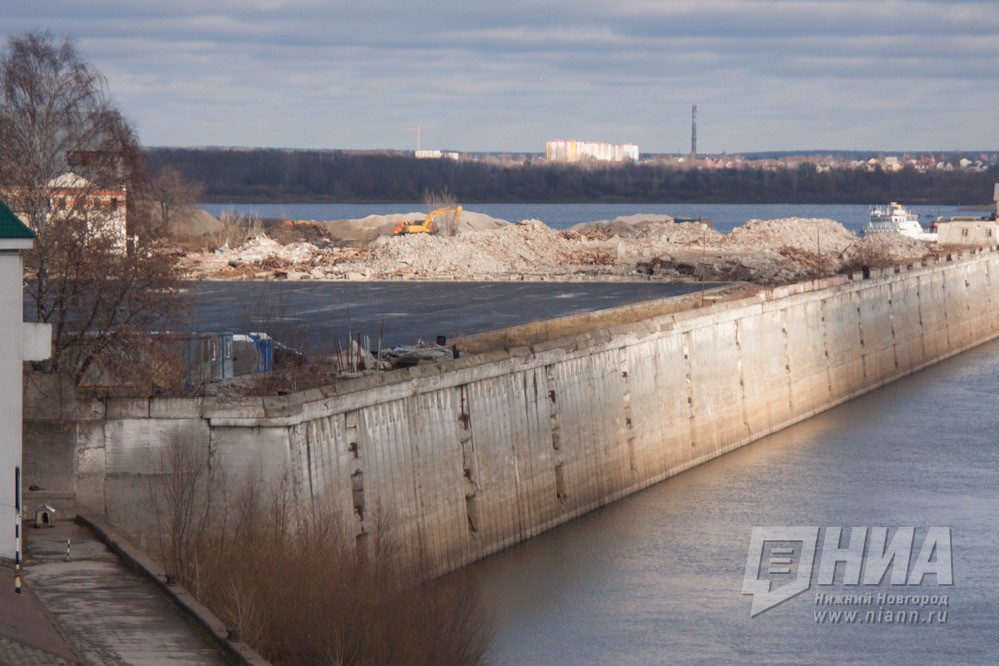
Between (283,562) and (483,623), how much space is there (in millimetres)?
3274

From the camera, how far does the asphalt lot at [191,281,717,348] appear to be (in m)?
38.8

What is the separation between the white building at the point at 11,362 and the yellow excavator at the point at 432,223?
67.6 m

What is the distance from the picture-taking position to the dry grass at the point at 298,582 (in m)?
16.9

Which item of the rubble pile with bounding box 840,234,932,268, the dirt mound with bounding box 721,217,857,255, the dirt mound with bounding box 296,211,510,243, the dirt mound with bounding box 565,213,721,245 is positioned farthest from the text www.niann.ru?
the dirt mound with bounding box 296,211,510,243

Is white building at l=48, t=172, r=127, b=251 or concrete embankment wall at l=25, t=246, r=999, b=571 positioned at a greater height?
white building at l=48, t=172, r=127, b=251

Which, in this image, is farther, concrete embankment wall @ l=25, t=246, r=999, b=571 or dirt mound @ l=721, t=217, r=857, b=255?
dirt mound @ l=721, t=217, r=857, b=255

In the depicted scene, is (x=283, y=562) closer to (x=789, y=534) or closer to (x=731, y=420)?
(x=789, y=534)

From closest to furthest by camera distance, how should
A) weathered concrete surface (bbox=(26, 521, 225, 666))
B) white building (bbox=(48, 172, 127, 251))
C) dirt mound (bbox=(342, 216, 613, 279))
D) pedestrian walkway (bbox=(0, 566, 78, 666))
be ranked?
1. pedestrian walkway (bbox=(0, 566, 78, 666))
2. weathered concrete surface (bbox=(26, 521, 225, 666))
3. white building (bbox=(48, 172, 127, 251))
4. dirt mound (bbox=(342, 216, 613, 279))

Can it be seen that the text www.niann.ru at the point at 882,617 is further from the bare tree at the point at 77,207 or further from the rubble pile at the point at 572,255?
the rubble pile at the point at 572,255

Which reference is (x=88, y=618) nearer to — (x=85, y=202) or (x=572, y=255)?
(x=85, y=202)

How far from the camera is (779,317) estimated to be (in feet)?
152

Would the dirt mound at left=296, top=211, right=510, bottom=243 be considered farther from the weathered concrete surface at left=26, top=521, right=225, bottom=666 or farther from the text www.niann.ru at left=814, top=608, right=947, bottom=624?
the weathered concrete surface at left=26, top=521, right=225, bottom=666

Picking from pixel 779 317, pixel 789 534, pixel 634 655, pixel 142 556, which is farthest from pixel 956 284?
pixel 142 556

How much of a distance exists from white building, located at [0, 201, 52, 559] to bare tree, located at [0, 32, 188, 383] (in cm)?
417
